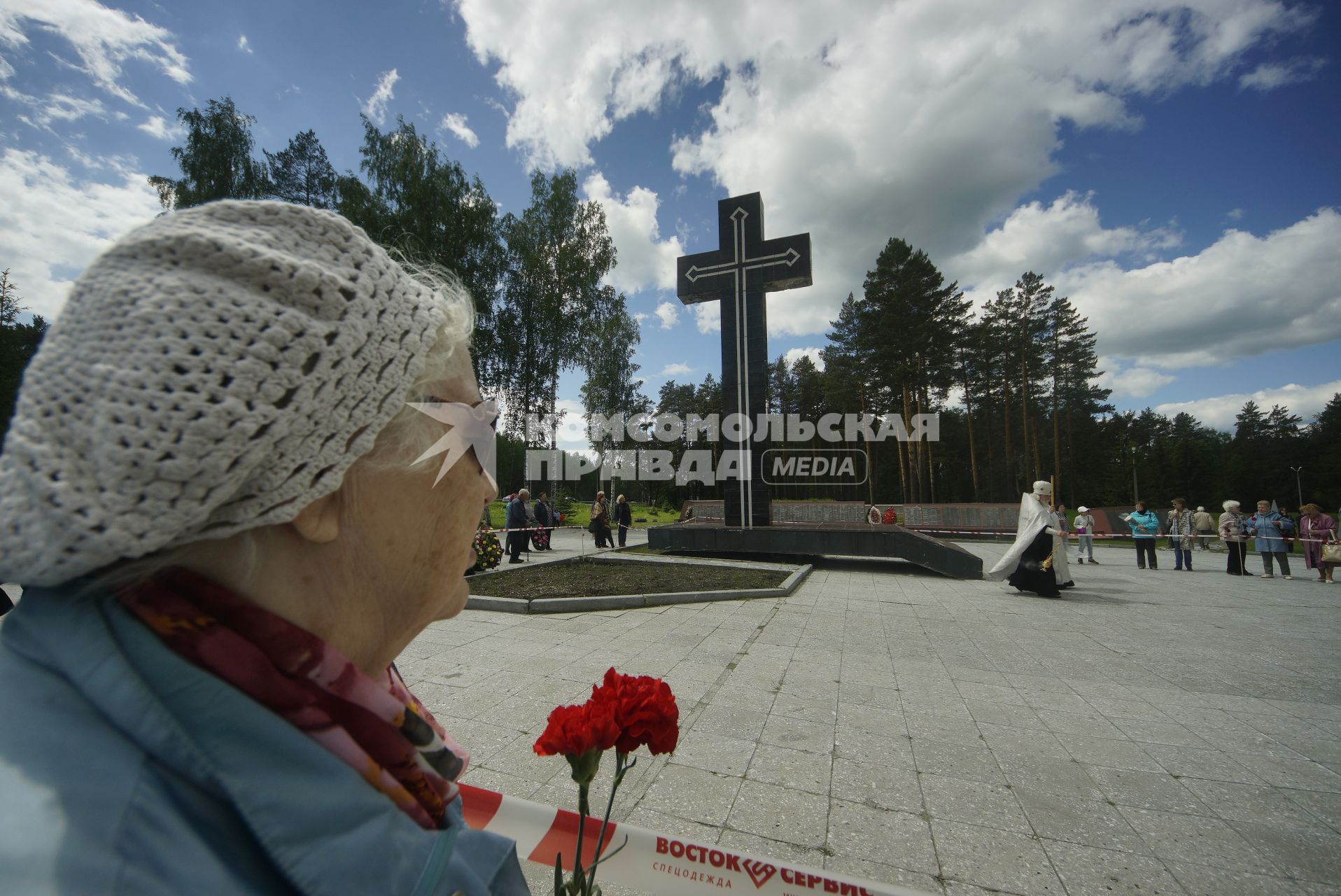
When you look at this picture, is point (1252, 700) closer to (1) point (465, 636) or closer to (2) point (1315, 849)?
(2) point (1315, 849)

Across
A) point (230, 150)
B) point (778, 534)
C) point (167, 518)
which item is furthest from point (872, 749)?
point (230, 150)

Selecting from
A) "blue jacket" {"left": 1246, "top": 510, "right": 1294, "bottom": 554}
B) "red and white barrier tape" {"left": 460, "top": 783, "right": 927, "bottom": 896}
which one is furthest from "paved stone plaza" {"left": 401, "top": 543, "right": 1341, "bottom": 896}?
"blue jacket" {"left": 1246, "top": 510, "right": 1294, "bottom": 554}

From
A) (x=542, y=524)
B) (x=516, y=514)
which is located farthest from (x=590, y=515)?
(x=516, y=514)

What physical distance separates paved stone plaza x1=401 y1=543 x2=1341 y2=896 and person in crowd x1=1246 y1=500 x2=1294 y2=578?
321 inches

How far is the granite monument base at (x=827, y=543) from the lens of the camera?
12.0 meters

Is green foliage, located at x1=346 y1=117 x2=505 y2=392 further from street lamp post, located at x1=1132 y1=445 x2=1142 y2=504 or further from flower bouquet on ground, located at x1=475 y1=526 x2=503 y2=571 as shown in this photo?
street lamp post, located at x1=1132 y1=445 x2=1142 y2=504

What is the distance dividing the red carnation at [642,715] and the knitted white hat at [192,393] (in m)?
0.97

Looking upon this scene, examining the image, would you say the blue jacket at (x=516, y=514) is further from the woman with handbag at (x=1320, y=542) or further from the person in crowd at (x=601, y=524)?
the woman with handbag at (x=1320, y=542)

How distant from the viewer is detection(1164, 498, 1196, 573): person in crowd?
1443cm

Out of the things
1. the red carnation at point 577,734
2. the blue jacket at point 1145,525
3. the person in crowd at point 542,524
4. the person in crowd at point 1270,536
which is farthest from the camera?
the person in crowd at point 542,524

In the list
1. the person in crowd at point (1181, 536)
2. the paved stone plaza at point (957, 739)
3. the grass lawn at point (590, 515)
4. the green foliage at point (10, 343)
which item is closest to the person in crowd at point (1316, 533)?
the person in crowd at point (1181, 536)

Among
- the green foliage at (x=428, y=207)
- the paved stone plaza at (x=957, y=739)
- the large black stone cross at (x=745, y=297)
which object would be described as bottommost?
the paved stone plaza at (x=957, y=739)

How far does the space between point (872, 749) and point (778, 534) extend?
1042 cm

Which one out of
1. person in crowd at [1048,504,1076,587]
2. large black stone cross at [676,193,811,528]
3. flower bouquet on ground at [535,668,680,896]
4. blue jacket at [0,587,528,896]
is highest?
large black stone cross at [676,193,811,528]
